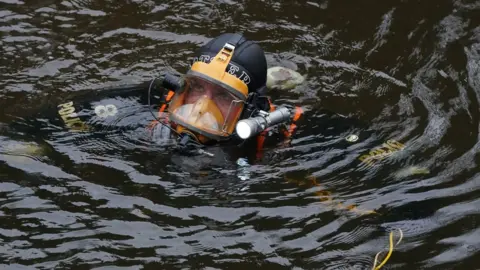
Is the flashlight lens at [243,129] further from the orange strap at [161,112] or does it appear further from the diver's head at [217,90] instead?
the orange strap at [161,112]

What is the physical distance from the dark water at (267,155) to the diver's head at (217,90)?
328 mm

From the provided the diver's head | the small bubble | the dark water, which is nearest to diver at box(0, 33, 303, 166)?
the diver's head

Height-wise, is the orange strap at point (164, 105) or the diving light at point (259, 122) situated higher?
the diving light at point (259, 122)

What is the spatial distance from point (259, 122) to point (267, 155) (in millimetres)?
481

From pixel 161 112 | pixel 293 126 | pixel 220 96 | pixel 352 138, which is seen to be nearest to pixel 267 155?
pixel 293 126

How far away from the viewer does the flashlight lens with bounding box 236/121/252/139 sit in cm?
577

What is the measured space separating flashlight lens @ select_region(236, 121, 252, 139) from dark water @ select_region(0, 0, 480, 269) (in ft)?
1.11

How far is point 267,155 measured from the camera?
628 cm

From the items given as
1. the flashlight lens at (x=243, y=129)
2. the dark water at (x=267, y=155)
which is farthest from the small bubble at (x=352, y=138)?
the flashlight lens at (x=243, y=129)

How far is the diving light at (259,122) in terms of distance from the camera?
19.0 ft

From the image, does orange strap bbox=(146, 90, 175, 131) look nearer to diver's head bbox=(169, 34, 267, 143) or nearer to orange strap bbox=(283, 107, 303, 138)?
diver's head bbox=(169, 34, 267, 143)

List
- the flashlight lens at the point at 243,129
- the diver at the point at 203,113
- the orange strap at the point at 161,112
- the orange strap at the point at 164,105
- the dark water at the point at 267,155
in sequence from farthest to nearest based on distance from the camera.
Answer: the orange strap at the point at 164,105 < the orange strap at the point at 161,112 < the diver at the point at 203,113 < the flashlight lens at the point at 243,129 < the dark water at the point at 267,155

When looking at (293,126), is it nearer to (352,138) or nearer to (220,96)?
(352,138)

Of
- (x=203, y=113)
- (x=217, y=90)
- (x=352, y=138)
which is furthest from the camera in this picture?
(x=352, y=138)
